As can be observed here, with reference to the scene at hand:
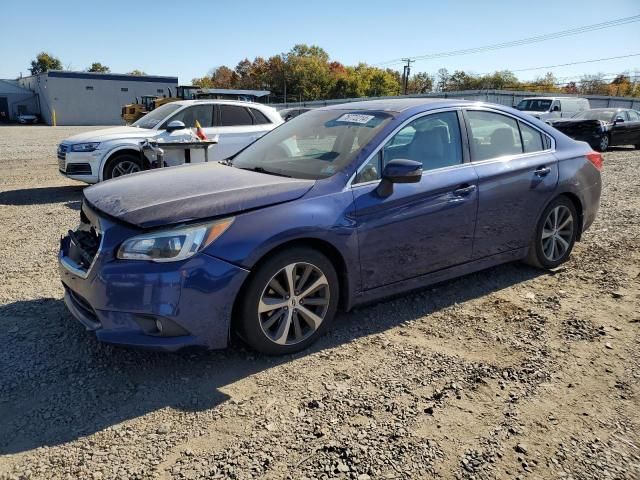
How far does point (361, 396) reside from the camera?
2.94m

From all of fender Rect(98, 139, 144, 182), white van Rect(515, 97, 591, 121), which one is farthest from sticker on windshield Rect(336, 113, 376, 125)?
white van Rect(515, 97, 591, 121)

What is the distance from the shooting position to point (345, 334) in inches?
146

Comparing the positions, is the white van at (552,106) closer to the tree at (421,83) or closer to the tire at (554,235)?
the tire at (554,235)

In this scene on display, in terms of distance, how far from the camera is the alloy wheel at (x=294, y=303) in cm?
319

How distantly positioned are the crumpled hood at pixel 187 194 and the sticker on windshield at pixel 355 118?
854 mm

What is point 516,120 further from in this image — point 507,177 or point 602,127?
point 602,127

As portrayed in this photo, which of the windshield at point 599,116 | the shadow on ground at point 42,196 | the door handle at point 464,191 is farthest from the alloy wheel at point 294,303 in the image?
the windshield at point 599,116

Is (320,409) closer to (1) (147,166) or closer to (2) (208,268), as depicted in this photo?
(2) (208,268)

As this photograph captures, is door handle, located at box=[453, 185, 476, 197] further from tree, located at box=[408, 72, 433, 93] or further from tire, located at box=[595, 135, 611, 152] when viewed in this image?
tree, located at box=[408, 72, 433, 93]

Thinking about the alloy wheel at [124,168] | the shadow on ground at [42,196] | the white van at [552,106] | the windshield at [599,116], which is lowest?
the shadow on ground at [42,196]

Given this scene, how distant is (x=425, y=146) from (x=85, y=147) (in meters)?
6.74

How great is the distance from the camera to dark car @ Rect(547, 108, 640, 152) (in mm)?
17047

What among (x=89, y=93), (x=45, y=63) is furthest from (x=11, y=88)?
(x=45, y=63)

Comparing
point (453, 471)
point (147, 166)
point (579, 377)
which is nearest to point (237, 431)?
point (453, 471)
